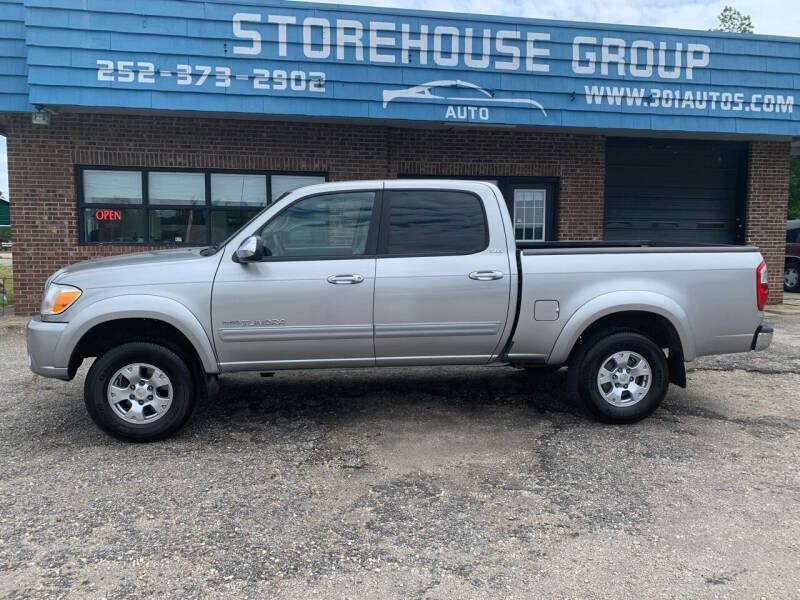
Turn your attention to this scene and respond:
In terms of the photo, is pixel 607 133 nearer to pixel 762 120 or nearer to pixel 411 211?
pixel 762 120

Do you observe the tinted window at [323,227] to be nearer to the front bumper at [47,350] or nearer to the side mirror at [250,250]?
the side mirror at [250,250]

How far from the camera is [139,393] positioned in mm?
4559

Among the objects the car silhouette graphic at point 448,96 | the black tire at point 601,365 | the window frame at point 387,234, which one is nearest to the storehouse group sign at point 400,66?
the car silhouette graphic at point 448,96

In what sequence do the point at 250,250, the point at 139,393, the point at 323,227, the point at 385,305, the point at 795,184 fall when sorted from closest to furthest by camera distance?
the point at 250,250 → the point at 139,393 → the point at 385,305 → the point at 323,227 → the point at 795,184

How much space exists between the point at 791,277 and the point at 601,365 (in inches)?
542

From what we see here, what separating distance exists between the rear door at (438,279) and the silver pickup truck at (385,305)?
1 cm

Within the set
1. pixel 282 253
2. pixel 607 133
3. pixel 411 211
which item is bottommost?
pixel 282 253

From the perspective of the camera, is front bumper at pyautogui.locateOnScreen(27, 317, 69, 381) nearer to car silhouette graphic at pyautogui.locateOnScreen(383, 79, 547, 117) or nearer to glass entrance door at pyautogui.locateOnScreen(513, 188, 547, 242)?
car silhouette graphic at pyautogui.locateOnScreen(383, 79, 547, 117)

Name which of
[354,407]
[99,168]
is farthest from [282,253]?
[99,168]

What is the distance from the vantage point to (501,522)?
3.47 m

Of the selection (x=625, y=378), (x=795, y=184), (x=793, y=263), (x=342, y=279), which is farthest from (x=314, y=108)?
(x=795, y=184)

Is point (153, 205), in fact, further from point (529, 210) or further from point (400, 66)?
point (529, 210)

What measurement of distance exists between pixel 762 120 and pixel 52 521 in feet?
37.4

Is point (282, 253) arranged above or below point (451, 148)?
below
